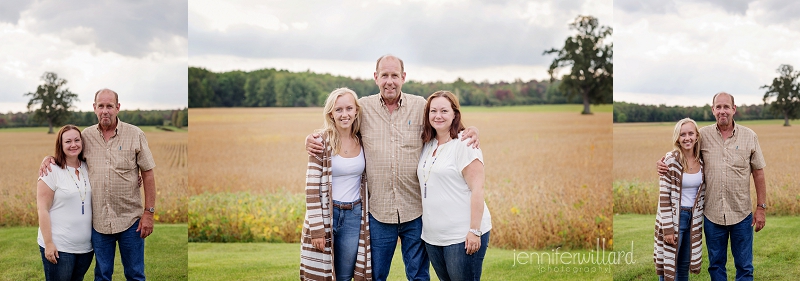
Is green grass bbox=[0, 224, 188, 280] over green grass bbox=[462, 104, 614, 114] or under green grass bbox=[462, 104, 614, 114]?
under

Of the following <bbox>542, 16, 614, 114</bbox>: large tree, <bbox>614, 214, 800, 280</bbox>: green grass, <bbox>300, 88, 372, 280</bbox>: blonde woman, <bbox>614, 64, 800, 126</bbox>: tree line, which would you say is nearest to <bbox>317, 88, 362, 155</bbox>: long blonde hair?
<bbox>300, 88, 372, 280</bbox>: blonde woman

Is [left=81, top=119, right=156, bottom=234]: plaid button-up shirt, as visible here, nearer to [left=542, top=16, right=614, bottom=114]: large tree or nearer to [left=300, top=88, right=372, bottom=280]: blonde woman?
[left=300, top=88, right=372, bottom=280]: blonde woman

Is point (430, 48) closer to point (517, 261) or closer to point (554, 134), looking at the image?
point (554, 134)

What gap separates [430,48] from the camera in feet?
25.0

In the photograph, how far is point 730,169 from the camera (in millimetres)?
4539

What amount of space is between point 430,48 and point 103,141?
166 inches

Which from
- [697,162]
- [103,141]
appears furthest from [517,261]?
[103,141]

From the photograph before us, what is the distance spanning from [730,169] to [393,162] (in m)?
2.56

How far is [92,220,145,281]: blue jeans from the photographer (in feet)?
14.4

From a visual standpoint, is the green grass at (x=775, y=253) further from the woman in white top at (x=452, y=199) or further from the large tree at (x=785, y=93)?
the woman in white top at (x=452, y=199)

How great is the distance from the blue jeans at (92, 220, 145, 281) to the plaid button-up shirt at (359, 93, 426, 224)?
6.52 feet

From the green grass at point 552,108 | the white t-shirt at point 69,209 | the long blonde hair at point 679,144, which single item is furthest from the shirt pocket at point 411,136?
the green grass at point 552,108

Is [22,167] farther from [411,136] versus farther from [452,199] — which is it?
[452,199]

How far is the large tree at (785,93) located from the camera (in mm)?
4906
